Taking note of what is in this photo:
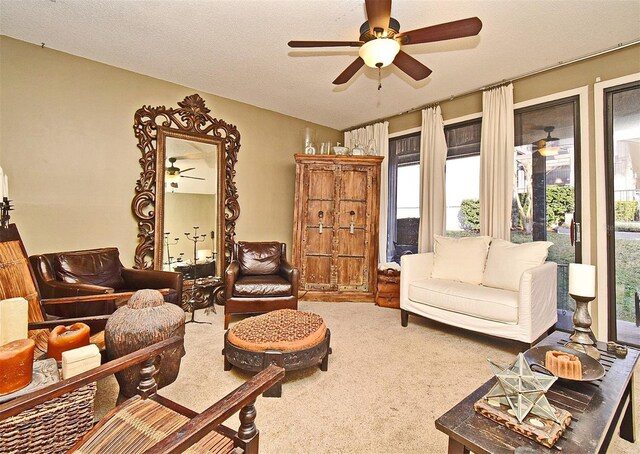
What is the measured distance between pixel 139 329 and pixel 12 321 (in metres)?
0.52

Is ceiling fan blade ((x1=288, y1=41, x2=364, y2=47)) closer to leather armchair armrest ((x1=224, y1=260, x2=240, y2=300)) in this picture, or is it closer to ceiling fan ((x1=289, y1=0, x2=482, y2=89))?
ceiling fan ((x1=289, y1=0, x2=482, y2=89))

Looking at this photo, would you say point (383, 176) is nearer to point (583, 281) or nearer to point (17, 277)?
point (583, 281)

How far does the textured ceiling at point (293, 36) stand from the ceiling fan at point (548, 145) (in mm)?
658

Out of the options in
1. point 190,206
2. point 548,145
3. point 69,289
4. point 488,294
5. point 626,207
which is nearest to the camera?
point 69,289

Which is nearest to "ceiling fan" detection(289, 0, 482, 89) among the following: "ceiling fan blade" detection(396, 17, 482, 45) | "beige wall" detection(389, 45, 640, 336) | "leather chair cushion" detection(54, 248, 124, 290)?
"ceiling fan blade" detection(396, 17, 482, 45)

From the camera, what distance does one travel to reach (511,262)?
2773 mm

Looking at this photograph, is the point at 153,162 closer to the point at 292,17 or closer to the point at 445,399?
the point at 292,17

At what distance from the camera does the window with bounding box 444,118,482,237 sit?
3773 mm

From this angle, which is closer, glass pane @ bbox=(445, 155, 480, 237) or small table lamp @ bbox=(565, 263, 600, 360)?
small table lamp @ bbox=(565, 263, 600, 360)

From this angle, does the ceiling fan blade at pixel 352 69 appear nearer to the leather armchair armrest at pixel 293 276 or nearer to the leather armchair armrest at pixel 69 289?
the leather armchair armrest at pixel 293 276

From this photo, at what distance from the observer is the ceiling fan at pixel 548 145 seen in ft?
10.3

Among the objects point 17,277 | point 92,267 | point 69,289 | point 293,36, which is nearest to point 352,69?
point 293,36

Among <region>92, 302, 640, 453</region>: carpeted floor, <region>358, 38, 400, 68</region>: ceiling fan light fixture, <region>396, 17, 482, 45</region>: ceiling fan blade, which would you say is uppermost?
<region>396, 17, 482, 45</region>: ceiling fan blade

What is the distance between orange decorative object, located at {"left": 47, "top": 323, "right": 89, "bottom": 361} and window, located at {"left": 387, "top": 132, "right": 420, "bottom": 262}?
12.9 feet
